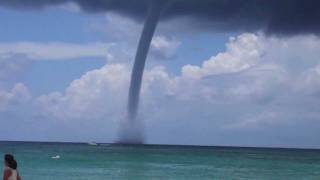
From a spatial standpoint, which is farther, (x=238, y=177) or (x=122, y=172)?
(x=122, y=172)

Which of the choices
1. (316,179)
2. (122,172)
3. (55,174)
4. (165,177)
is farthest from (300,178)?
(55,174)

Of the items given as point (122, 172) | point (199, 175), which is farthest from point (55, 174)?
point (199, 175)

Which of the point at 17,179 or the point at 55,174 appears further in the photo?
the point at 55,174

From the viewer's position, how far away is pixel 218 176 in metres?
43.5

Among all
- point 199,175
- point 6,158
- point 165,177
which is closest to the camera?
point 6,158

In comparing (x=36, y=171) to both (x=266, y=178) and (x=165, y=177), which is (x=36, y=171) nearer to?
(x=165, y=177)

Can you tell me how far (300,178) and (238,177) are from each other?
4.56 m

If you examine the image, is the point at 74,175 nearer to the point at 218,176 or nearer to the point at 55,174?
the point at 55,174

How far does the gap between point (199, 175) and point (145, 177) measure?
16.1ft

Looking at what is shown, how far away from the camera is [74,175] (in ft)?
136

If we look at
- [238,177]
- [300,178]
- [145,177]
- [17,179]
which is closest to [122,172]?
[145,177]

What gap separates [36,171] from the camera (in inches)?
A: 1768

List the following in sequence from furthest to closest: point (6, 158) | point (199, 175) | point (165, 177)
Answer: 1. point (199, 175)
2. point (165, 177)
3. point (6, 158)

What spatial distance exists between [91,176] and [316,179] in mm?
15040
